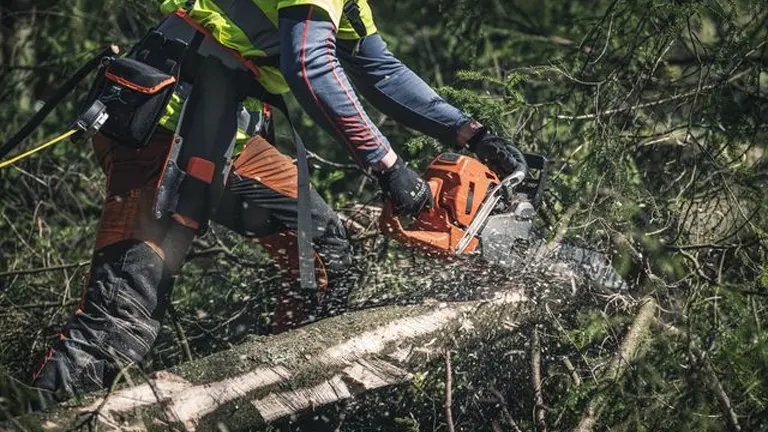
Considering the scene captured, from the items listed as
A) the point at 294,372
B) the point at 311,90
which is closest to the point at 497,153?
the point at 311,90

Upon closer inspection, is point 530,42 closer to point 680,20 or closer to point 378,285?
point 680,20

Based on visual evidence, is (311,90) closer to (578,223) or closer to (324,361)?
(324,361)

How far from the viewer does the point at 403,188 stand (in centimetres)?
367

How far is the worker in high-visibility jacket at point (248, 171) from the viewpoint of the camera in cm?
351

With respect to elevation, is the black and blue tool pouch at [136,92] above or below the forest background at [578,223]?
above

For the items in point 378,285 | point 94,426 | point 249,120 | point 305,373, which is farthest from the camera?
point 378,285

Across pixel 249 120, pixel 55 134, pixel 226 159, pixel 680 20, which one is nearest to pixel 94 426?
pixel 226 159

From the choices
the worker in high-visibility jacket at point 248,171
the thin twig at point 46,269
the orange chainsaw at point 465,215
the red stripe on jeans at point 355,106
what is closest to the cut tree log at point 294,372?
the orange chainsaw at point 465,215

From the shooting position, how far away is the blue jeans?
3.48 metres

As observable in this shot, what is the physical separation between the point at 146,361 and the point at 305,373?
1.14 meters

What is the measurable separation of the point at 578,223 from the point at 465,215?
59 centimetres

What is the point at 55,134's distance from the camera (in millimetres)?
6133

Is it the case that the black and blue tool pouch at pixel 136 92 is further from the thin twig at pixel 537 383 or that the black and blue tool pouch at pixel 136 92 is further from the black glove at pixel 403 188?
the thin twig at pixel 537 383

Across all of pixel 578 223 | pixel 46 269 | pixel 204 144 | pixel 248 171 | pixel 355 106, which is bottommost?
pixel 46 269
